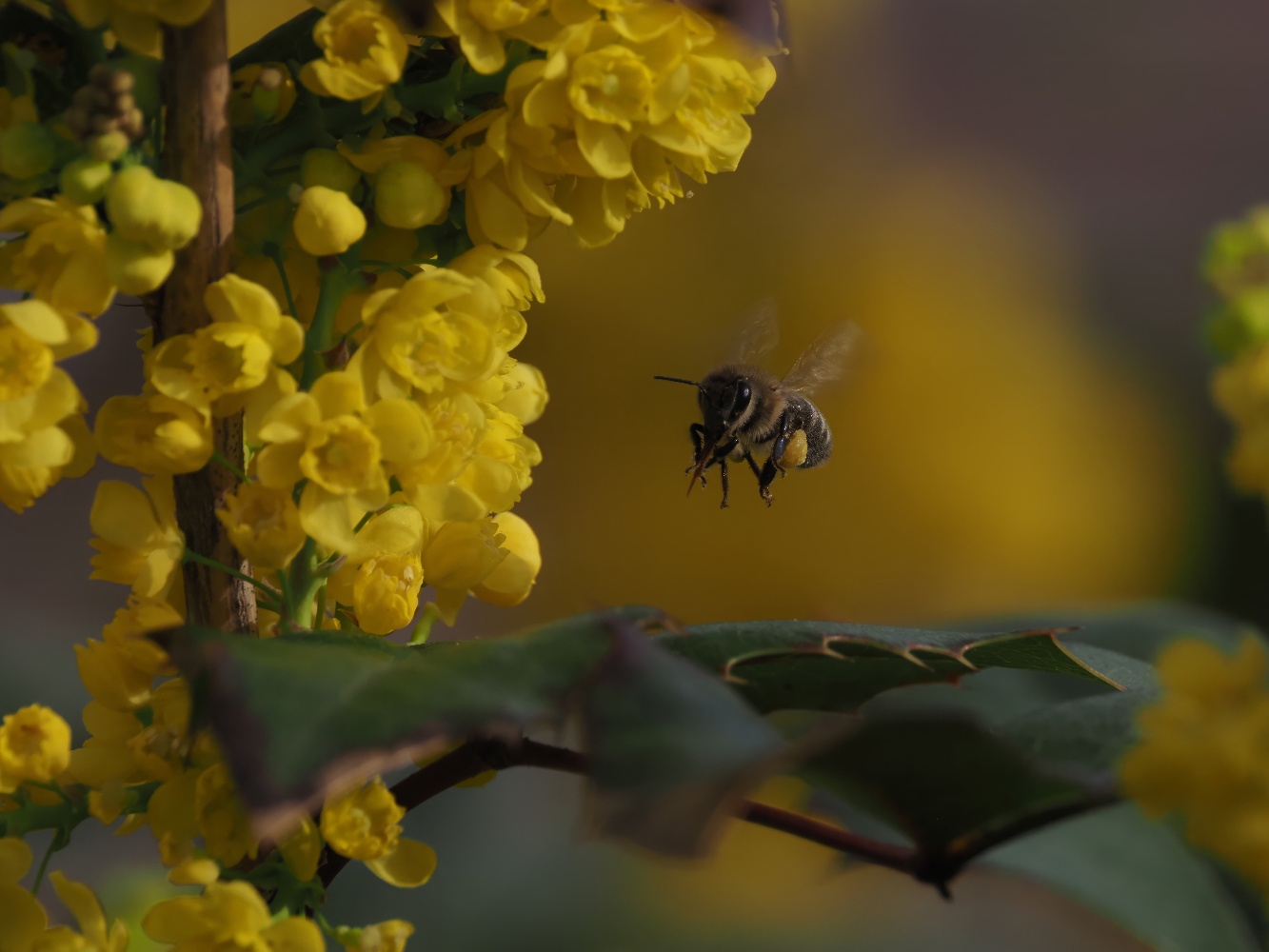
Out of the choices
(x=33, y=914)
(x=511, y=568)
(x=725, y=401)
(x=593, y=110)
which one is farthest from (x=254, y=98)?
(x=725, y=401)

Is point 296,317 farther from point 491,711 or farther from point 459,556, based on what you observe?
point 491,711

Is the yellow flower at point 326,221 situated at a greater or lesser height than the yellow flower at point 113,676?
greater

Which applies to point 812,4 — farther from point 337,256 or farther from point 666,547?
point 337,256

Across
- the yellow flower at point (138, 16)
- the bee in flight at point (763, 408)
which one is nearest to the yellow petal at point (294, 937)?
the yellow flower at point (138, 16)

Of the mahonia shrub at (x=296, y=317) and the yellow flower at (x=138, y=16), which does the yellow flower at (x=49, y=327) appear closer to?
the mahonia shrub at (x=296, y=317)

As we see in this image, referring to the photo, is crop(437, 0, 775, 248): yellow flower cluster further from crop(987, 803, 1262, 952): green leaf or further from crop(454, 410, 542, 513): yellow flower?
crop(987, 803, 1262, 952): green leaf

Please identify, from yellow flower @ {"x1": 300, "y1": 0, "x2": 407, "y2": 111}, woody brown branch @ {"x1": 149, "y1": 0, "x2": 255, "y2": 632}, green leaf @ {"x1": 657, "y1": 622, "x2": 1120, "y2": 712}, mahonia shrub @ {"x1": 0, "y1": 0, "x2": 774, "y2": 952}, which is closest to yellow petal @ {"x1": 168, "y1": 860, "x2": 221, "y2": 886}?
mahonia shrub @ {"x1": 0, "y1": 0, "x2": 774, "y2": 952}

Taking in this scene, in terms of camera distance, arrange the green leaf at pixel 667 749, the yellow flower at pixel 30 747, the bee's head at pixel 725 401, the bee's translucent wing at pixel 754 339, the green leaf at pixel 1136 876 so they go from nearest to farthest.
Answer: the green leaf at pixel 667 749 → the green leaf at pixel 1136 876 → the yellow flower at pixel 30 747 → the bee's head at pixel 725 401 → the bee's translucent wing at pixel 754 339
